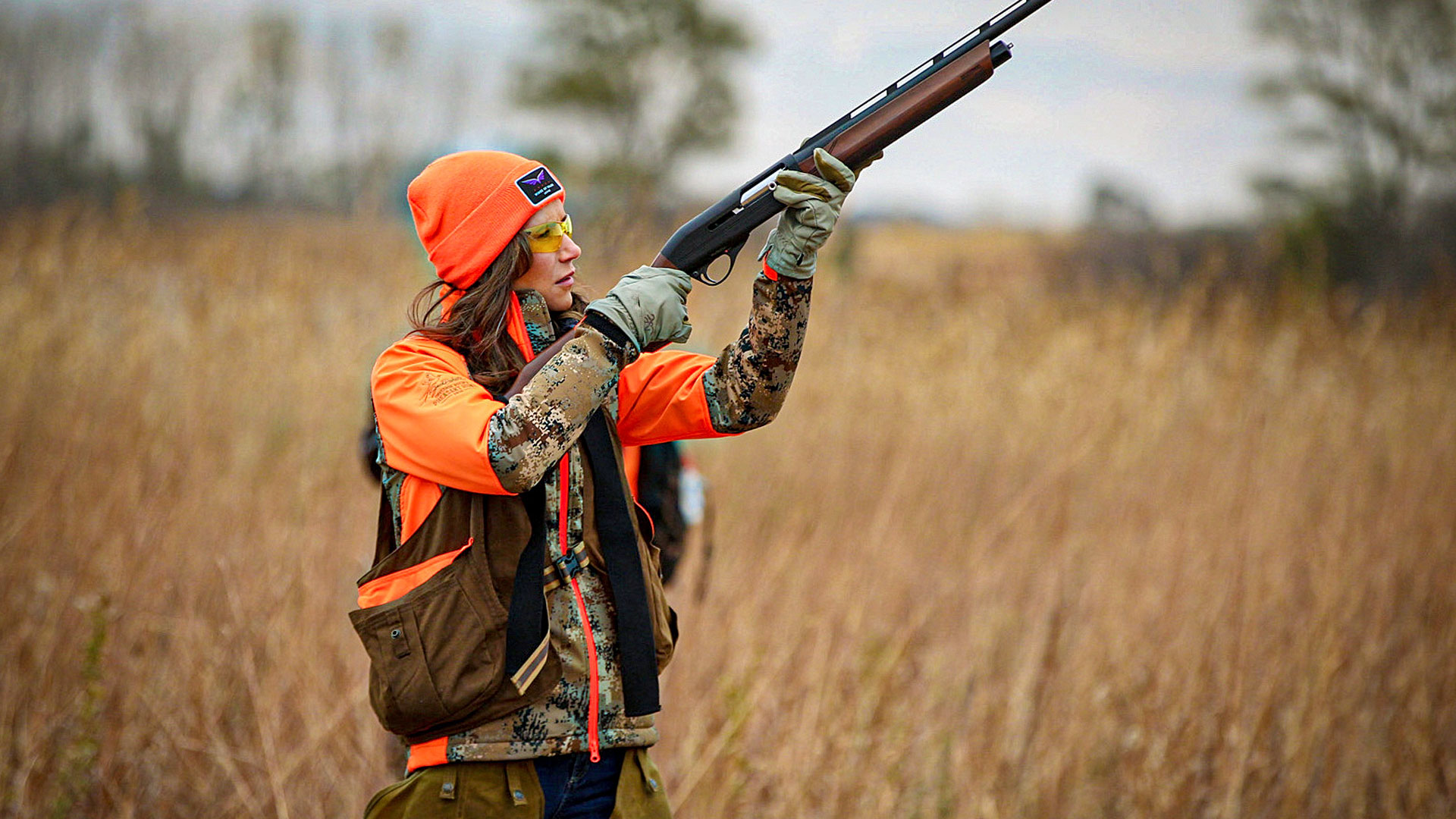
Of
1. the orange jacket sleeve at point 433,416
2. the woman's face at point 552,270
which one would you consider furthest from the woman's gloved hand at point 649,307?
the orange jacket sleeve at point 433,416

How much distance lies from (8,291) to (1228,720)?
5252 mm

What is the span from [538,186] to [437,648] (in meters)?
0.80

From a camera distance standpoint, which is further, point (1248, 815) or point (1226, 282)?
point (1226, 282)

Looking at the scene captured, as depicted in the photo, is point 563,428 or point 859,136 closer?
point 563,428

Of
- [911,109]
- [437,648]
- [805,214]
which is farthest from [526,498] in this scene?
[911,109]

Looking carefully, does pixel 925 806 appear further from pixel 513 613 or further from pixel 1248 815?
pixel 513 613

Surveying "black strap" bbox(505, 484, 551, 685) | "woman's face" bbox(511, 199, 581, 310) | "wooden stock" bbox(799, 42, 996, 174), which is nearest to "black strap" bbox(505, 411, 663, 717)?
"black strap" bbox(505, 484, 551, 685)

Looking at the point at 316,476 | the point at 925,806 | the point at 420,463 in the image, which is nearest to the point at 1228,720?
the point at 925,806

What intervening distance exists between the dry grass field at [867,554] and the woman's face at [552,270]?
1197 mm

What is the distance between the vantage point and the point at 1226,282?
6.91 meters

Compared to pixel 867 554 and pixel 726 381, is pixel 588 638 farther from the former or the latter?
pixel 867 554

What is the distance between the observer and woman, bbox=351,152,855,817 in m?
1.67

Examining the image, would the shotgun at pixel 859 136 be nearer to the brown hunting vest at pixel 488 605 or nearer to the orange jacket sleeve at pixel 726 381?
the orange jacket sleeve at pixel 726 381

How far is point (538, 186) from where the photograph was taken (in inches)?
73.1
